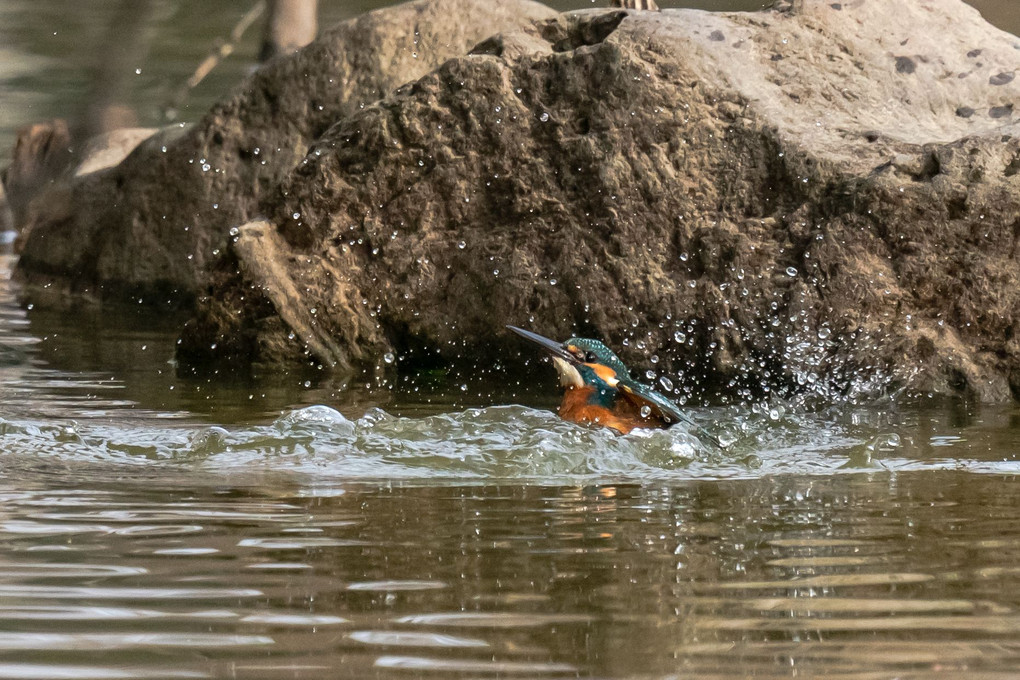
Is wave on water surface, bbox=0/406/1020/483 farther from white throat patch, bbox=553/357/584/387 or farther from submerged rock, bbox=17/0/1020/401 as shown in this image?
submerged rock, bbox=17/0/1020/401

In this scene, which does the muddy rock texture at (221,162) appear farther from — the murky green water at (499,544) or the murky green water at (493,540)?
the murky green water at (499,544)

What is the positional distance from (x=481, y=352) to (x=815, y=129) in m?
1.90

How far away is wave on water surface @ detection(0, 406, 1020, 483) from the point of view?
4.50 metres

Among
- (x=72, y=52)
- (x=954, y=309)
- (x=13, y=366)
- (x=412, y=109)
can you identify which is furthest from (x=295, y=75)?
(x=72, y=52)

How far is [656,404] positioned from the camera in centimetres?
518

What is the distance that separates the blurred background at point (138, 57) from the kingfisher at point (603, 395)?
1396cm

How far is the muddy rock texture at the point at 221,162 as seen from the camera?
9.23 metres

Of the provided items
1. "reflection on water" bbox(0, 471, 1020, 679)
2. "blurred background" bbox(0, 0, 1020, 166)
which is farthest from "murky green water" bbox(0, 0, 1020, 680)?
"blurred background" bbox(0, 0, 1020, 166)

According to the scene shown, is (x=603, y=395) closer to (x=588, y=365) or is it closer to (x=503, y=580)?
(x=588, y=365)

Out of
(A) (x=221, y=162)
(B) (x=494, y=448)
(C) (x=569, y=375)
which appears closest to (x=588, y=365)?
(C) (x=569, y=375)

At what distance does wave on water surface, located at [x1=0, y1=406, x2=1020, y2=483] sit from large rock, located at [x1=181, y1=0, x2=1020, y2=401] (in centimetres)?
96

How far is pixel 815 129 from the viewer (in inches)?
262

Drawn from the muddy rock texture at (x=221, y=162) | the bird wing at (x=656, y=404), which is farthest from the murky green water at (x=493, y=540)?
the muddy rock texture at (x=221, y=162)

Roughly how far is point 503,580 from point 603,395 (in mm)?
2403
